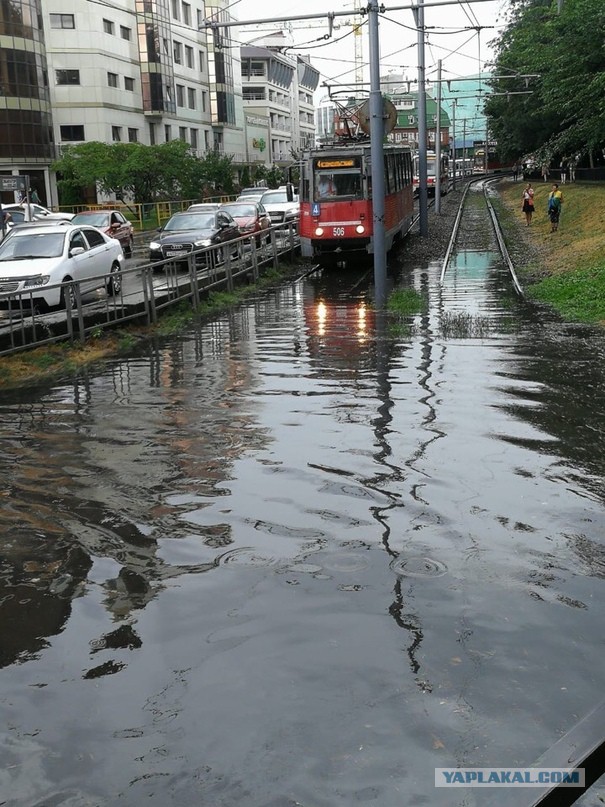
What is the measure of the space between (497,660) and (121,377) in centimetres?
922

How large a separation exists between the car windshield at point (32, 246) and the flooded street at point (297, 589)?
8.02 meters

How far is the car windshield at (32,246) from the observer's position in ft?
62.7

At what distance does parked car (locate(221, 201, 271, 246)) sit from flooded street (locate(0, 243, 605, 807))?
2146 cm

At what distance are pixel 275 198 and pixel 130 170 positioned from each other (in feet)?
52.9

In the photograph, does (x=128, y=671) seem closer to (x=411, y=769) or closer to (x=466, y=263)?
(x=411, y=769)

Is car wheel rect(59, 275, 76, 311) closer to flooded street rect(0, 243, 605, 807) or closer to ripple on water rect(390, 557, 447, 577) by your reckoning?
flooded street rect(0, 243, 605, 807)

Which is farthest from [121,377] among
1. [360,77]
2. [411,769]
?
[360,77]

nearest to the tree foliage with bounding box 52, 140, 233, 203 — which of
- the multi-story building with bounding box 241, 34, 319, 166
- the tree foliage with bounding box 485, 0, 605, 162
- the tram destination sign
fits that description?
the tree foliage with bounding box 485, 0, 605, 162

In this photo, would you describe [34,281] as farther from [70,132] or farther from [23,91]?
[70,132]

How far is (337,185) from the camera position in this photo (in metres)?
25.7

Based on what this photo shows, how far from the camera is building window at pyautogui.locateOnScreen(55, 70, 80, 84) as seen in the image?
2562 inches

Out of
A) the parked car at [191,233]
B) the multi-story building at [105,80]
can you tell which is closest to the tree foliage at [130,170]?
the multi-story building at [105,80]

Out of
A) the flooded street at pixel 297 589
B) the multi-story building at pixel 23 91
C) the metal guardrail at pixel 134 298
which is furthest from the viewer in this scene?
the multi-story building at pixel 23 91

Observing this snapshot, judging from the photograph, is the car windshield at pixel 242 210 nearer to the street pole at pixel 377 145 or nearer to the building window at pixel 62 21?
the street pole at pixel 377 145
